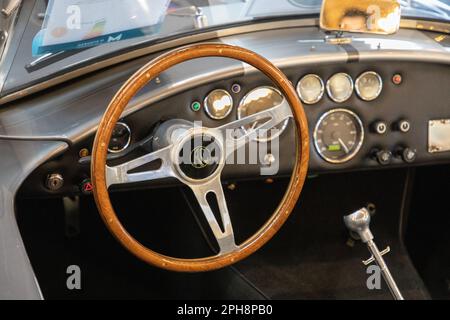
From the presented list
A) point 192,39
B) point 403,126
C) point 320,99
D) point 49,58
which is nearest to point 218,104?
point 192,39

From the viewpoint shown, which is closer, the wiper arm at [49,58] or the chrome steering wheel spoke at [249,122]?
the chrome steering wheel spoke at [249,122]

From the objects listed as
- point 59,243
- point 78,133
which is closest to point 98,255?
point 59,243

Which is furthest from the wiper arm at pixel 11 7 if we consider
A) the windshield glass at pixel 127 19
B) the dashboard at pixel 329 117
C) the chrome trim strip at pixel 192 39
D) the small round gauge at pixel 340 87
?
the small round gauge at pixel 340 87

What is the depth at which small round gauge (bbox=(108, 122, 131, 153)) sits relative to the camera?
6.43 feet

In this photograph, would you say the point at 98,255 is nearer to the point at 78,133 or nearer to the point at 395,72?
the point at 78,133

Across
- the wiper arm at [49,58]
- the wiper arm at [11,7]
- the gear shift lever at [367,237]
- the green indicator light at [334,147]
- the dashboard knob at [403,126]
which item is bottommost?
the gear shift lever at [367,237]

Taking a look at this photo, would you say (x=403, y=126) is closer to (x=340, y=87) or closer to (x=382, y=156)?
(x=382, y=156)

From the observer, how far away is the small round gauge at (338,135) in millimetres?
2268

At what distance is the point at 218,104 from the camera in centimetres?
211

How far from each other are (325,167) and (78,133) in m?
0.85

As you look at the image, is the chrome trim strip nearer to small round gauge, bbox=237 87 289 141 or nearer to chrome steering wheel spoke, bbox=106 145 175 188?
small round gauge, bbox=237 87 289 141

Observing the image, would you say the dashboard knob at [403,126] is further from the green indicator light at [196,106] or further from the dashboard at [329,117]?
the green indicator light at [196,106]

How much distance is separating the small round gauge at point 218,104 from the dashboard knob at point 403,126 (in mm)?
622

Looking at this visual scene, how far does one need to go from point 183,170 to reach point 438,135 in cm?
108
